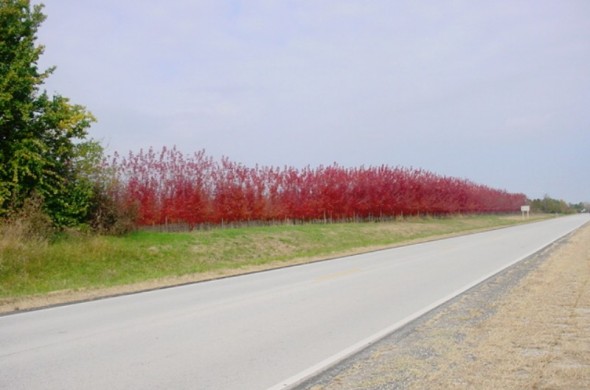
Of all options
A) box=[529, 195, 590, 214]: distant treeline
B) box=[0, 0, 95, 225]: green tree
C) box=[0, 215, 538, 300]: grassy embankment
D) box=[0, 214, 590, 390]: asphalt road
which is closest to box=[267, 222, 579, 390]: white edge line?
box=[0, 214, 590, 390]: asphalt road

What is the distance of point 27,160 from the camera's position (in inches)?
797

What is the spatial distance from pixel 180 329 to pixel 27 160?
14894 millimetres

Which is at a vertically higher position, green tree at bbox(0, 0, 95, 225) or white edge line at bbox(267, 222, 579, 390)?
green tree at bbox(0, 0, 95, 225)

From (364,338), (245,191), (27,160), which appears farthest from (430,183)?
(364,338)

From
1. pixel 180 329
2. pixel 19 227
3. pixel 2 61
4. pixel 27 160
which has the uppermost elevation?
pixel 2 61

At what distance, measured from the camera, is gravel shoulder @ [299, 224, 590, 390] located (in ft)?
18.6

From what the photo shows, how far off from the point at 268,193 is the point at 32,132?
2180 cm

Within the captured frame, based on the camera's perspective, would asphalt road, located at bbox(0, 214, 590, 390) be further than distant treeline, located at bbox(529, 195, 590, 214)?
No

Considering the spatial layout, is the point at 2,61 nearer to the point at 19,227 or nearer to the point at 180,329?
the point at 19,227

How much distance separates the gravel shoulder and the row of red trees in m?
19.4

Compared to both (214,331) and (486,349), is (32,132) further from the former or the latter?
(486,349)

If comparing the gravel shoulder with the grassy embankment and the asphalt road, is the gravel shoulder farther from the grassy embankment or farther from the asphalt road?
the grassy embankment

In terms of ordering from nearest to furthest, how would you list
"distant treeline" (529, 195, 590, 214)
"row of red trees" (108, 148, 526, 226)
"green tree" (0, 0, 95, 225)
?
"green tree" (0, 0, 95, 225), "row of red trees" (108, 148, 526, 226), "distant treeline" (529, 195, 590, 214)

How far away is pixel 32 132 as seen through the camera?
68.5ft
